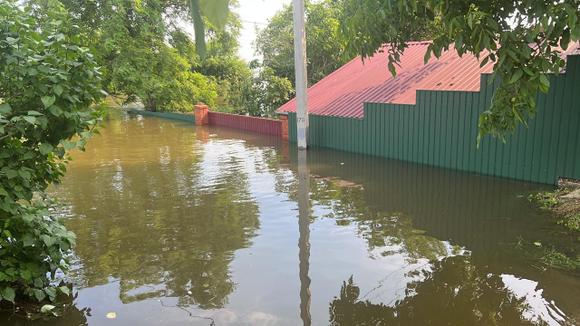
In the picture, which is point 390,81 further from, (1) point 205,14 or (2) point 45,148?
(1) point 205,14

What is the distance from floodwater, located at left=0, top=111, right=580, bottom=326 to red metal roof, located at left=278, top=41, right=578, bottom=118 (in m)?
2.18

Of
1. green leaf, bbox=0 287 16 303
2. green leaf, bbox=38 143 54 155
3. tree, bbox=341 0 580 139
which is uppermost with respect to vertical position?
tree, bbox=341 0 580 139

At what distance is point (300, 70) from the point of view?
13133 mm

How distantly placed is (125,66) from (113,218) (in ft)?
50.9

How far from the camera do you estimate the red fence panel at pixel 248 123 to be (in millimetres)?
18172

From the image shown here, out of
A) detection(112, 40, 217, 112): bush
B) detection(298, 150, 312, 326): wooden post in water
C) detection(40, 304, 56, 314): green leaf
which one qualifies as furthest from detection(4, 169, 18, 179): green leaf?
detection(112, 40, 217, 112): bush

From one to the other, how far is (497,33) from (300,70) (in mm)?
9188

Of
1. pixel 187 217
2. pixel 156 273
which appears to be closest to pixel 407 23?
pixel 156 273

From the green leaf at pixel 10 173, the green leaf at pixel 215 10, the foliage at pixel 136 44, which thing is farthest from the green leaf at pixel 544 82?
the foliage at pixel 136 44

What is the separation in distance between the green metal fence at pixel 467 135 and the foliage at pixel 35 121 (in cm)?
679

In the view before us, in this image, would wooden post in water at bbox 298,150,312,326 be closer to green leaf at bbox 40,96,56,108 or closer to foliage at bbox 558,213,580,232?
green leaf at bbox 40,96,56,108

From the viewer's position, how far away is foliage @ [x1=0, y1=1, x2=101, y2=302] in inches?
154

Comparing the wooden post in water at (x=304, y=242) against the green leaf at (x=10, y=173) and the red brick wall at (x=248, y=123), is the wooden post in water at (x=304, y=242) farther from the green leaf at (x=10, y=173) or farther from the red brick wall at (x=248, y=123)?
the red brick wall at (x=248, y=123)

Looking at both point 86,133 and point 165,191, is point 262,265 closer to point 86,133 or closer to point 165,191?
point 86,133
